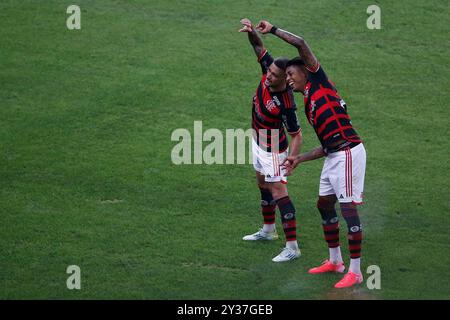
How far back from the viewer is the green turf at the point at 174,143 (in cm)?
878

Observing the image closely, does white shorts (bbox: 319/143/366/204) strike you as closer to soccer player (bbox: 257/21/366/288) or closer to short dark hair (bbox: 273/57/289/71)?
soccer player (bbox: 257/21/366/288)

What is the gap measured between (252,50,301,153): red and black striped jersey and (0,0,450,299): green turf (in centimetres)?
126

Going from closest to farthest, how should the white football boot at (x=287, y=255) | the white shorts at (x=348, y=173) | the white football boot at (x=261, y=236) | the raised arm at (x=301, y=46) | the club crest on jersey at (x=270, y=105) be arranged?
the raised arm at (x=301, y=46) < the white shorts at (x=348, y=173) < the club crest on jersey at (x=270, y=105) < the white football boot at (x=287, y=255) < the white football boot at (x=261, y=236)

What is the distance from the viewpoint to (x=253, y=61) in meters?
14.4

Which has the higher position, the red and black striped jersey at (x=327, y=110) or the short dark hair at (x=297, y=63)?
the short dark hair at (x=297, y=63)

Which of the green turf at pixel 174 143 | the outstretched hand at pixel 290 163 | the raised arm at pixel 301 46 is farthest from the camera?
the green turf at pixel 174 143

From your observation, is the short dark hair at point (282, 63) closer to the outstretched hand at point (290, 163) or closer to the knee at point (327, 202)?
the outstretched hand at point (290, 163)

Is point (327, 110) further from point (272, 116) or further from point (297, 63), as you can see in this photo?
point (272, 116)

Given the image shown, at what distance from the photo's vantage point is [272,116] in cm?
905

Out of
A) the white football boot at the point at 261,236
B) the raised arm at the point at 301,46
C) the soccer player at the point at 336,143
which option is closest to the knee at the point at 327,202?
the soccer player at the point at 336,143

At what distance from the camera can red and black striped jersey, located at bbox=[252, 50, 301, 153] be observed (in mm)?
8875

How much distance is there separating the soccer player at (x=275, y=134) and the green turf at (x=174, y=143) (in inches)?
21.3

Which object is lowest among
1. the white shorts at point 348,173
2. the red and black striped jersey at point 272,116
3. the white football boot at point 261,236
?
the white football boot at point 261,236

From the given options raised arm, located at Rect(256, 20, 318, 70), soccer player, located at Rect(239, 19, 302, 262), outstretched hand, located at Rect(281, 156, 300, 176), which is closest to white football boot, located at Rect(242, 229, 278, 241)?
soccer player, located at Rect(239, 19, 302, 262)
